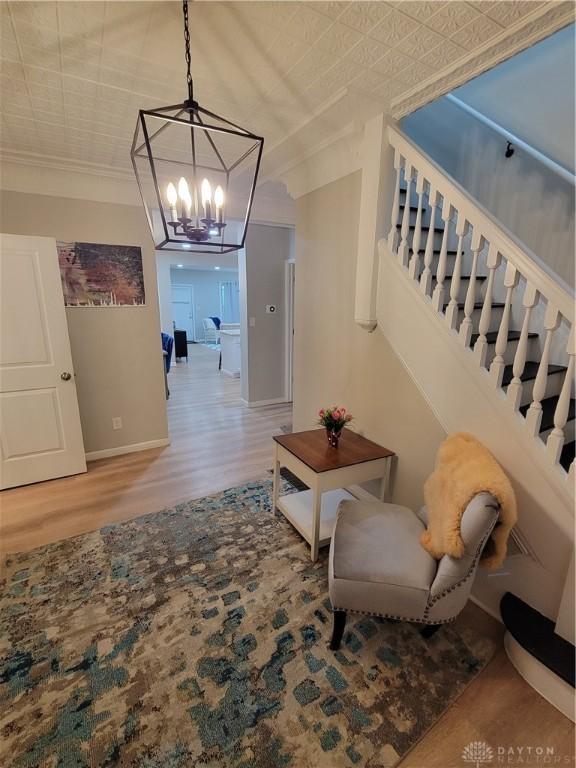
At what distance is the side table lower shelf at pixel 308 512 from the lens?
2.03 metres

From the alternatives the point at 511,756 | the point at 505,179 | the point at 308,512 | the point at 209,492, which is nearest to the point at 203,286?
the point at 209,492

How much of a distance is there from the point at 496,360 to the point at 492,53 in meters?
1.35

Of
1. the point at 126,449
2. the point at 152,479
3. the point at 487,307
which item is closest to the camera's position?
the point at 487,307

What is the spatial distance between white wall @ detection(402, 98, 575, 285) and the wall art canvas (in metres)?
2.48

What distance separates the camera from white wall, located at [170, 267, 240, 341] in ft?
38.5

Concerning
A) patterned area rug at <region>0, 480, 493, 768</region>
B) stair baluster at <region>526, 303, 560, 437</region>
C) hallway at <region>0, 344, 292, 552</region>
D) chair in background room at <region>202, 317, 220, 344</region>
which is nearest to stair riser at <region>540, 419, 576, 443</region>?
stair baluster at <region>526, 303, 560, 437</region>

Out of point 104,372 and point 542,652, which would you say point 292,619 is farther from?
point 104,372

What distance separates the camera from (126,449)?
135 inches

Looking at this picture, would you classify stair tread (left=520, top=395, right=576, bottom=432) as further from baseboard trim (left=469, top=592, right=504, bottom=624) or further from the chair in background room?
the chair in background room

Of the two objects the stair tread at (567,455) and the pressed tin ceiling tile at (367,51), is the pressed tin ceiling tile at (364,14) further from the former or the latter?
the stair tread at (567,455)

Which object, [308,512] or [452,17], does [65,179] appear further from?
[308,512]

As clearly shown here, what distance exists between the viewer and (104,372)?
3.21 metres

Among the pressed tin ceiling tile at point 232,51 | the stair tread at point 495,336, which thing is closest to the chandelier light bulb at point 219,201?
the pressed tin ceiling tile at point 232,51

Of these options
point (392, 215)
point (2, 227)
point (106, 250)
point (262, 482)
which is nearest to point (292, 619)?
point (262, 482)
